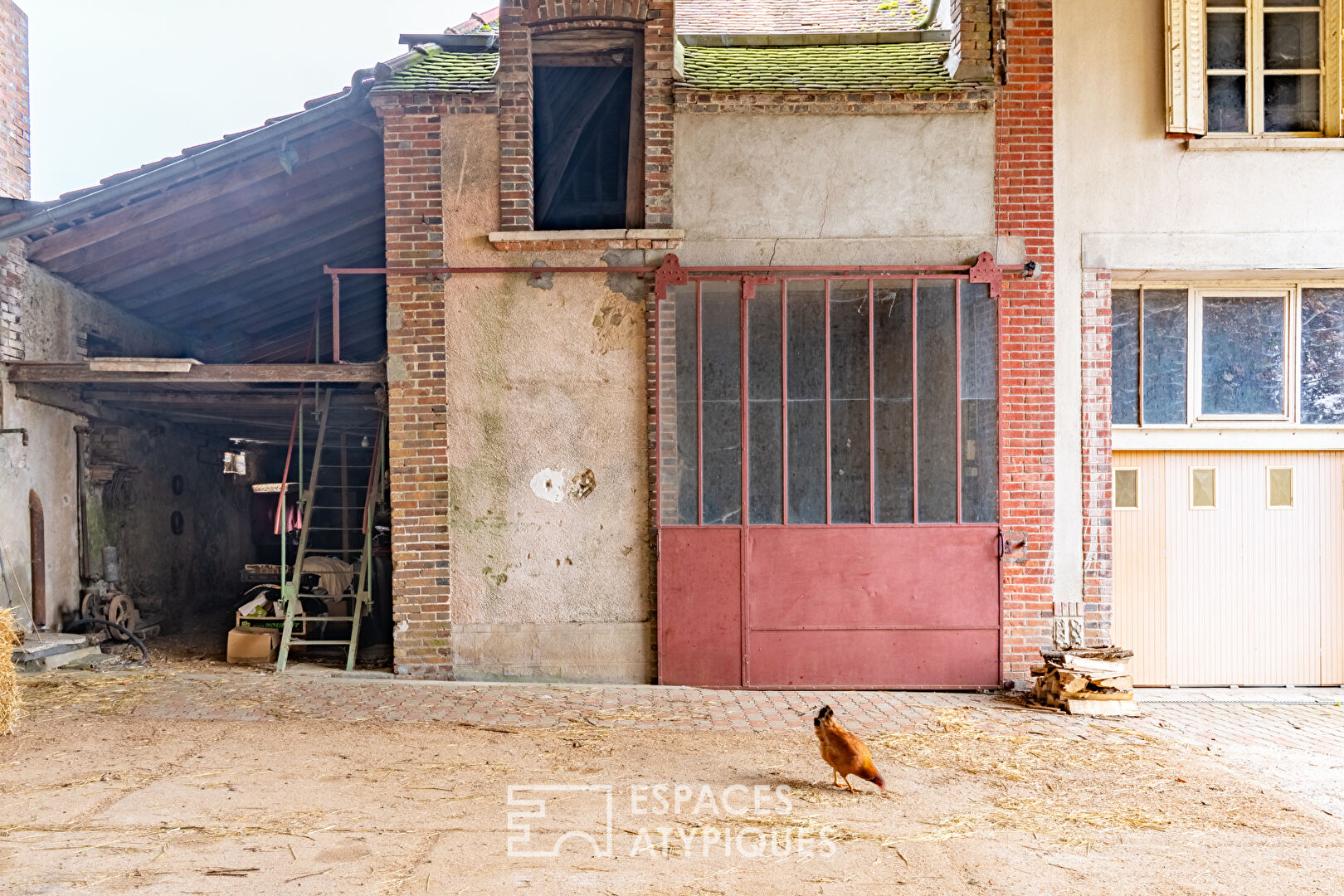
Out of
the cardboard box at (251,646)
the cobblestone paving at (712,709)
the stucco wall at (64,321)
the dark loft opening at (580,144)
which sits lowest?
the cobblestone paving at (712,709)

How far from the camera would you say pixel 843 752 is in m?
4.88

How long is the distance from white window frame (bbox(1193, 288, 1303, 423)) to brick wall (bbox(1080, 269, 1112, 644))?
881 millimetres

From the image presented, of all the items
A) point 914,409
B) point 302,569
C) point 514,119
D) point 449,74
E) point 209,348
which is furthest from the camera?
point 209,348

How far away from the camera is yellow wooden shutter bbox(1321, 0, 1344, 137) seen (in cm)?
750

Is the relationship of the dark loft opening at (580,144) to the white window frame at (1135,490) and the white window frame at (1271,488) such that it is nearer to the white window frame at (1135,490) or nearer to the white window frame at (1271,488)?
the white window frame at (1135,490)

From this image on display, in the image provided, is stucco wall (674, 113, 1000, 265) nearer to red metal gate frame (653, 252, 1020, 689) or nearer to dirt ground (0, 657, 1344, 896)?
red metal gate frame (653, 252, 1020, 689)

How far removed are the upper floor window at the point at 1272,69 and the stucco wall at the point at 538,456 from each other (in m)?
5.31

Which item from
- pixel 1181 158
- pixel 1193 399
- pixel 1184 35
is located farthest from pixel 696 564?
pixel 1184 35

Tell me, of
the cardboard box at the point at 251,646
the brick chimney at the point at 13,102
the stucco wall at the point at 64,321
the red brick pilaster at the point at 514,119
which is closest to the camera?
the red brick pilaster at the point at 514,119

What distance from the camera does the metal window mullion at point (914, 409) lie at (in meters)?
7.52

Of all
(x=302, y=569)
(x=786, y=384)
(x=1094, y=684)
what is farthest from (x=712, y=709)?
(x=302, y=569)

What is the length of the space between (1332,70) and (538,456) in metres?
7.71

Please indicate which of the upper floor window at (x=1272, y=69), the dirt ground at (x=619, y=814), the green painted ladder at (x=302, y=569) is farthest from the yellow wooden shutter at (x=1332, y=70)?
the green painted ladder at (x=302, y=569)

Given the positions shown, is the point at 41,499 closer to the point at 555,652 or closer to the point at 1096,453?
the point at 555,652
